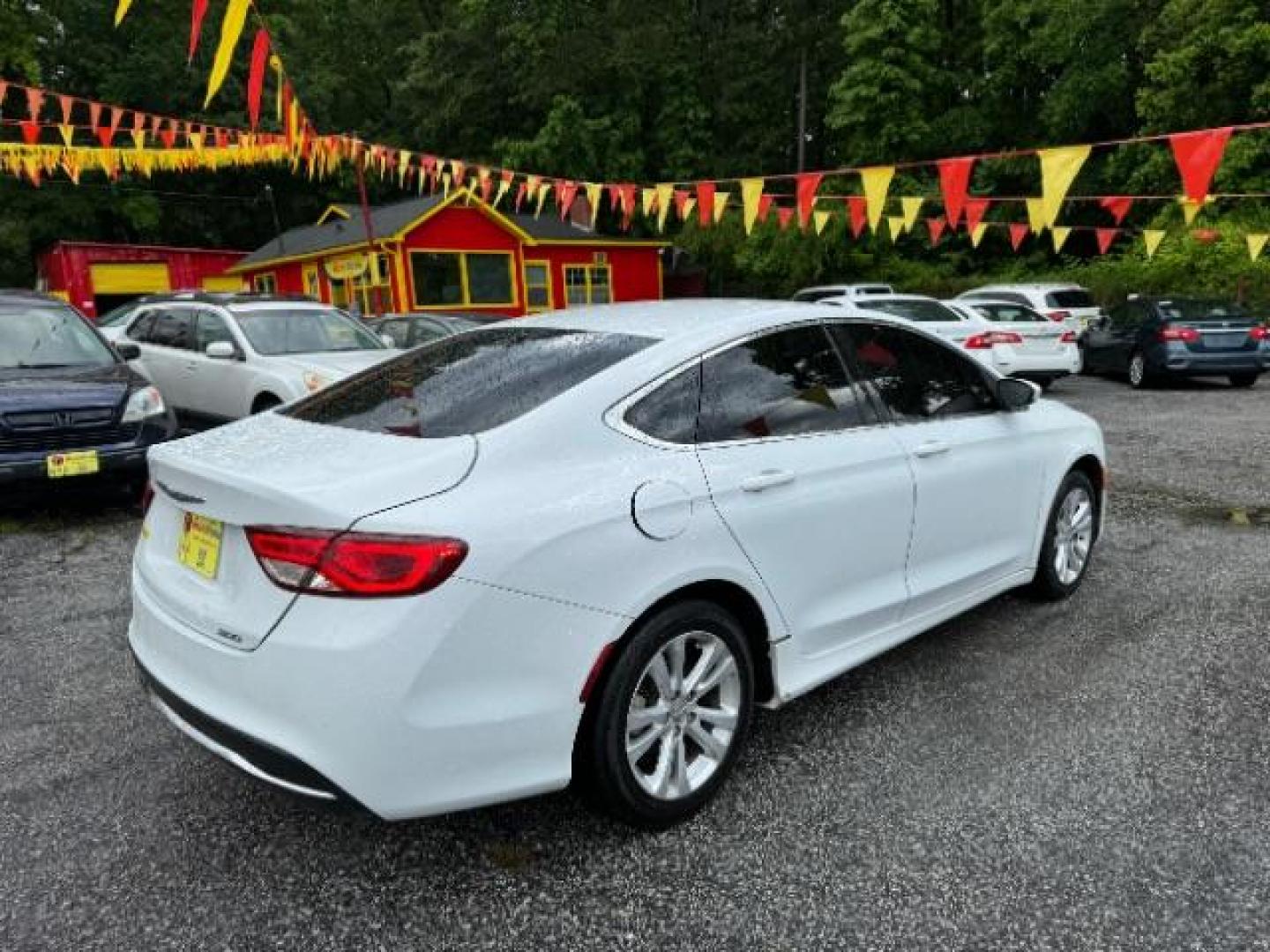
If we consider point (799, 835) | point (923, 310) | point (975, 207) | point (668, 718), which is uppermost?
point (975, 207)

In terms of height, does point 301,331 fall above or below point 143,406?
above

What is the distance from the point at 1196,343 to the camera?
41.9ft

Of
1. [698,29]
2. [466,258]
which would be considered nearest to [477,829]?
[466,258]

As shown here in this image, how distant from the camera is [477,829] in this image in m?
2.65

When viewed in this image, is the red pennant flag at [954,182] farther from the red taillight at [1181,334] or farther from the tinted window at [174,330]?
the tinted window at [174,330]

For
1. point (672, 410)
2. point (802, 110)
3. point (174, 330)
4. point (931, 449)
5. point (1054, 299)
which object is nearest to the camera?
point (672, 410)

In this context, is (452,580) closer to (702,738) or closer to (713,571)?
(713,571)

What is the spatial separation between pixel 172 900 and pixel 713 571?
1686mm

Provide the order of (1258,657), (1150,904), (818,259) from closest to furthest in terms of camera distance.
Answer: (1150,904)
(1258,657)
(818,259)

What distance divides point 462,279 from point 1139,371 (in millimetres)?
18397

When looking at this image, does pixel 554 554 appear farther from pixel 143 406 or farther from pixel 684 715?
pixel 143 406

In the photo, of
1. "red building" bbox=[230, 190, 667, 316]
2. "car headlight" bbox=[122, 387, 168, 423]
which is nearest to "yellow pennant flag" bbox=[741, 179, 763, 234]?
"car headlight" bbox=[122, 387, 168, 423]

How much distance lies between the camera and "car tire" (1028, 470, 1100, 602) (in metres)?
4.23

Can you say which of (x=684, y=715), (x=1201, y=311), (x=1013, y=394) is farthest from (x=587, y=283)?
(x=684, y=715)
